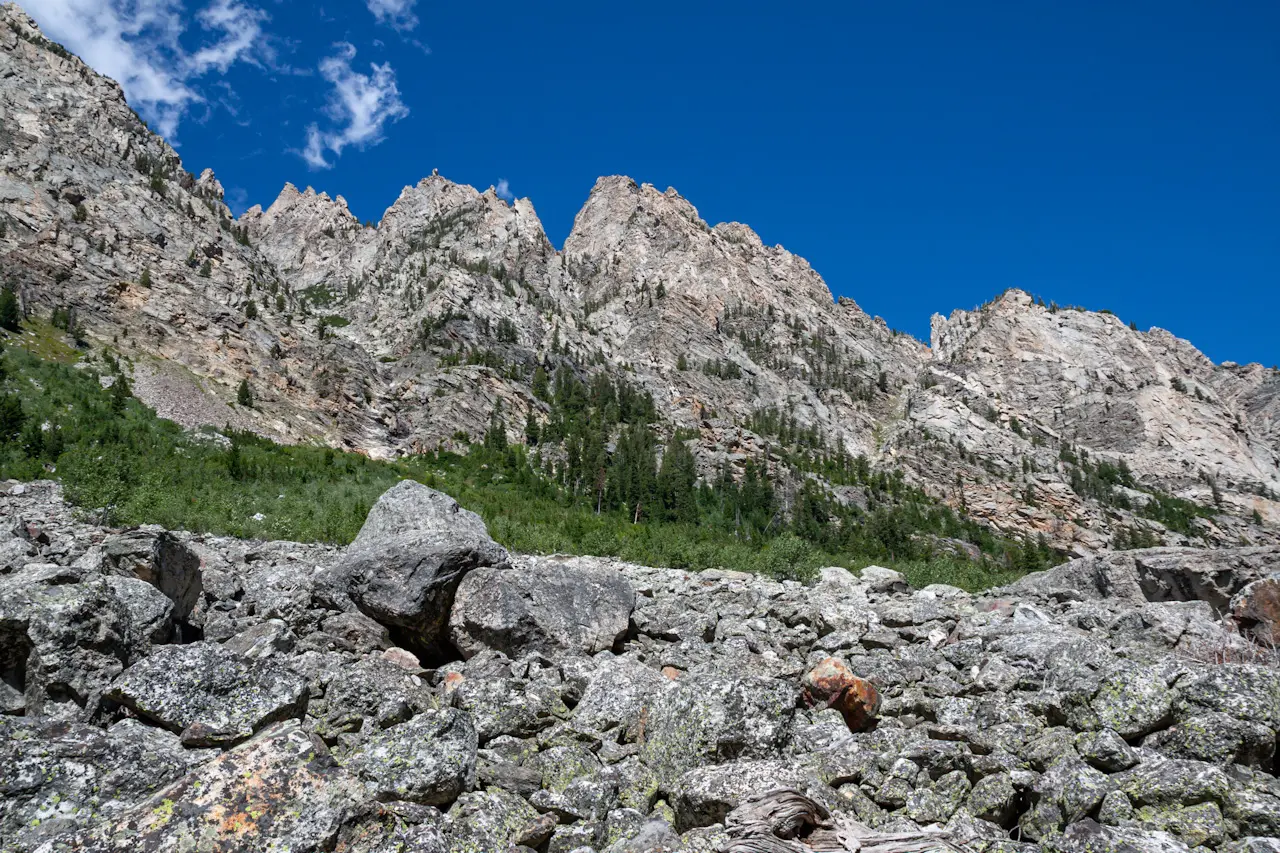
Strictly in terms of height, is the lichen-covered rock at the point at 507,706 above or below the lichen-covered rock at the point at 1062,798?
below

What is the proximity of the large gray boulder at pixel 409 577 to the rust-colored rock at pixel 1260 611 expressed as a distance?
52.8 feet

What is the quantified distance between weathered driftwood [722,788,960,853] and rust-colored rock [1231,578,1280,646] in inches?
503

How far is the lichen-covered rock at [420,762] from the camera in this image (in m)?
6.81

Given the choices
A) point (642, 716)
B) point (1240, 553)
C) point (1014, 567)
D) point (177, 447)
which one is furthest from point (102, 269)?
point (1014, 567)

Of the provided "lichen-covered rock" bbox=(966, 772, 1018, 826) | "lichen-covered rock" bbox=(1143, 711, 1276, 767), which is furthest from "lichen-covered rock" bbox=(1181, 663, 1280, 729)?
"lichen-covered rock" bbox=(966, 772, 1018, 826)

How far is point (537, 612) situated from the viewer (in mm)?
14305

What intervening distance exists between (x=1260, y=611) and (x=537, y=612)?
15330 millimetres

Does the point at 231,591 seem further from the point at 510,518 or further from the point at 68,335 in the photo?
the point at 68,335

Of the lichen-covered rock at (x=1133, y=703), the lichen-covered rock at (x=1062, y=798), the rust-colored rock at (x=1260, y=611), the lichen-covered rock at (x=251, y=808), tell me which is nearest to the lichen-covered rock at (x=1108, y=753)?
the lichen-covered rock at (x=1062, y=798)

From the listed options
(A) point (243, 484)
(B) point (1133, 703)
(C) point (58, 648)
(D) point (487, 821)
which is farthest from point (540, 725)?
(A) point (243, 484)

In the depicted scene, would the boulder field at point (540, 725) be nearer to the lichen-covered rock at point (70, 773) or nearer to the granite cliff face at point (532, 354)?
the lichen-covered rock at point (70, 773)

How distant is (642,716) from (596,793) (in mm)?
2169

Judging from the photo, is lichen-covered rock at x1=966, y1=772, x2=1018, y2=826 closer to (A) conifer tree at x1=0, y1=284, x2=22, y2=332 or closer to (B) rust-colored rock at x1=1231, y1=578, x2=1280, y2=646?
(B) rust-colored rock at x1=1231, y1=578, x2=1280, y2=646

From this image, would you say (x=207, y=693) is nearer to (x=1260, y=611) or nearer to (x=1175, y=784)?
(x=1175, y=784)
